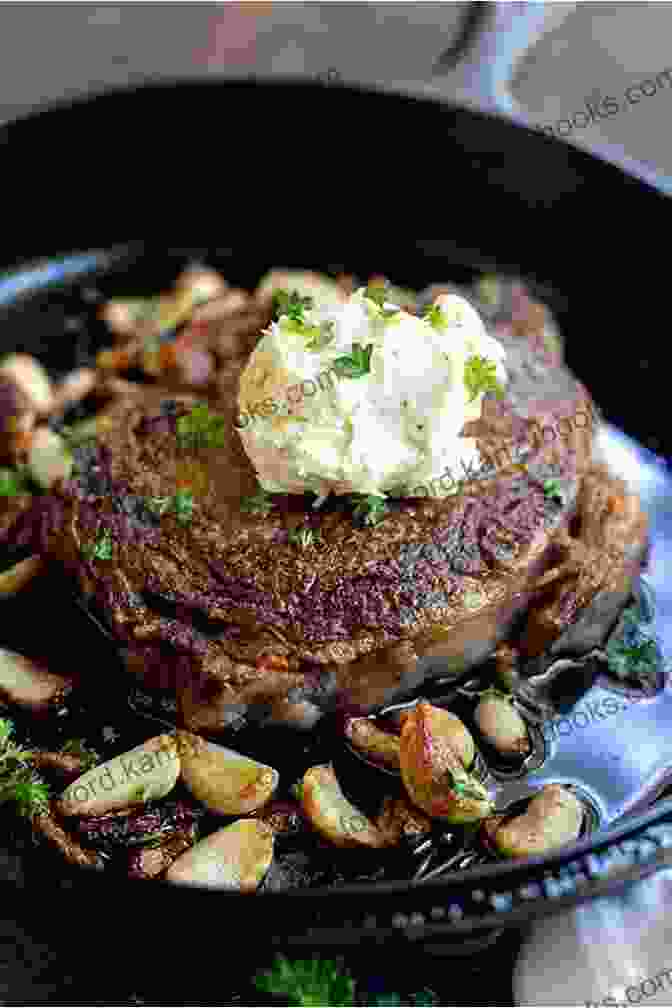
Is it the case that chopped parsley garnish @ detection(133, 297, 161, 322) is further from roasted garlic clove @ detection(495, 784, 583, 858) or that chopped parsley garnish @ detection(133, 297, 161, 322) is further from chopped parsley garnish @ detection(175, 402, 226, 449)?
roasted garlic clove @ detection(495, 784, 583, 858)

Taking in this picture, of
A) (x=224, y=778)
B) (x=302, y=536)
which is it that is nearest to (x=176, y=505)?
(x=302, y=536)

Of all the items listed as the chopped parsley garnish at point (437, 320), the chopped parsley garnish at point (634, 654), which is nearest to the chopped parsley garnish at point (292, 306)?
the chopped parsley garnish at point (437, 320)

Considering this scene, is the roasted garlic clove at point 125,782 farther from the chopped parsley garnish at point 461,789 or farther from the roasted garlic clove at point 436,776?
the chopped parsley garnish at point 461,789

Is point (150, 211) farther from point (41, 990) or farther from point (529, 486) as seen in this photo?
point (41, 990)

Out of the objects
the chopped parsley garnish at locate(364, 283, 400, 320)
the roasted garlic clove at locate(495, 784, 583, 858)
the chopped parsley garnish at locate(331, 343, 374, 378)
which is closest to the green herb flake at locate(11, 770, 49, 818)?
the roasted garlic clove at locate(495, 784, 583, 858)

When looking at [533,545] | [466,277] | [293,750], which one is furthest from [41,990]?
[466,277]

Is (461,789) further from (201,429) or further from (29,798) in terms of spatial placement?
(201,429)

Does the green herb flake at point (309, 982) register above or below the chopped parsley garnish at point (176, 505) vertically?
below
